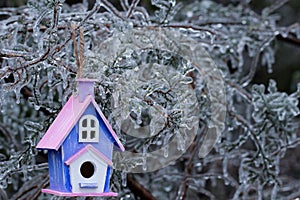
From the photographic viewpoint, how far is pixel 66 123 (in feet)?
3.74

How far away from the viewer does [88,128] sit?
1.14 m

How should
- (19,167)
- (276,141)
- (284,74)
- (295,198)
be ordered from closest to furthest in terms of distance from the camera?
(19,167)
(295,198)
(276,141)
(284,74)

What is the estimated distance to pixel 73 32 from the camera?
112cm

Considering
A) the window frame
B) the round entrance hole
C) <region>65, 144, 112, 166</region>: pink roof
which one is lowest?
the round entrance hole

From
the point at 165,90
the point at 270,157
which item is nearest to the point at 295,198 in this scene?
the point at 270,157

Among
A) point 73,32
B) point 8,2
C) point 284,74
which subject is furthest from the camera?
point 284,74

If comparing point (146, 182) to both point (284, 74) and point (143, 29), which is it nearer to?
point (143, 29)

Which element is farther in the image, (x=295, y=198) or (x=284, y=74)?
(x=284, y=74)

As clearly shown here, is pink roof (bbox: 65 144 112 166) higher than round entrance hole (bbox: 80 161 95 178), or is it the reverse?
pink roof (bbox: 65 144 112 166)

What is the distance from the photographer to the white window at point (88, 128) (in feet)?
3.76

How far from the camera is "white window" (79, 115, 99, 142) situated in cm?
115

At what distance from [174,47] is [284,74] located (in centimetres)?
236

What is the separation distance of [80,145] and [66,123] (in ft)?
0.15

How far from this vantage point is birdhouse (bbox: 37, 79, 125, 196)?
1133mm
